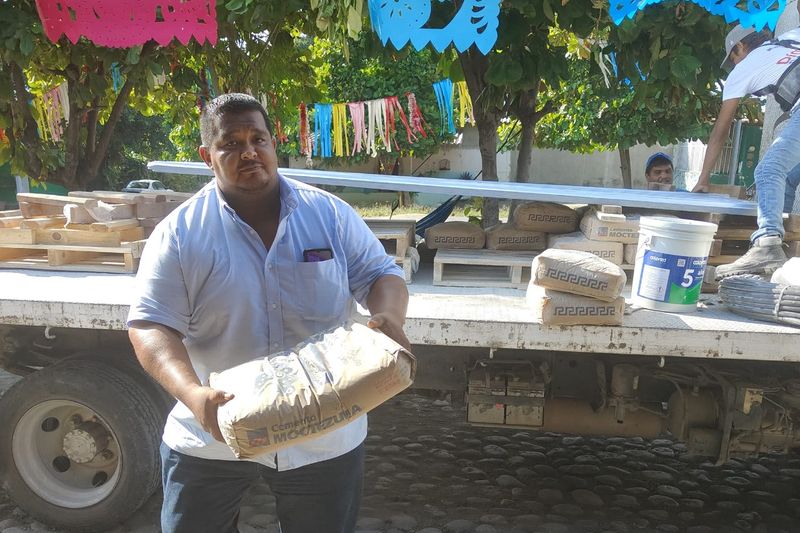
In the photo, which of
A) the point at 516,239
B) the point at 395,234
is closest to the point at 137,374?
the point at 395,234

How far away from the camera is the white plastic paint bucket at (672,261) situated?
2516mm

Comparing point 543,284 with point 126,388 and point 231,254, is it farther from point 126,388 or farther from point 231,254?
point 126,388

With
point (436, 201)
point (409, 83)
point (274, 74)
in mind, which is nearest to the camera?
point (274, 74)

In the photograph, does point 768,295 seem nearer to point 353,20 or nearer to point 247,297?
point 247,297

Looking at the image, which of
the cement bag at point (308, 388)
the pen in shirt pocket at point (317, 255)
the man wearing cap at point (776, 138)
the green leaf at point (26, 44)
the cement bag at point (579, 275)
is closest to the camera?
the cement bag at point (308, 388)

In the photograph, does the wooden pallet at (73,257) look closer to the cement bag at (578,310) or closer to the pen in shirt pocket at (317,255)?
the pen in shirt pocket at (317,255)

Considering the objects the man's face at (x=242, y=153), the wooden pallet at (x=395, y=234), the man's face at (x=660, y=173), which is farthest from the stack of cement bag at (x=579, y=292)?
the man's face at (x=660, y=173)

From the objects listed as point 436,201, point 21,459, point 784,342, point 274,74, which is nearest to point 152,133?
point 436,201

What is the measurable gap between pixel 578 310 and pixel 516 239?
934 mm

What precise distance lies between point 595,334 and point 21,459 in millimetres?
2826

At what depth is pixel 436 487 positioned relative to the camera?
3.55m

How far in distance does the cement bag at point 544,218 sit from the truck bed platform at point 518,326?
0.59 m

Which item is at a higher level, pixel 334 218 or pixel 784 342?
pixel 334 218

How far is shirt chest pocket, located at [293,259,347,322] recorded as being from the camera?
191cm
